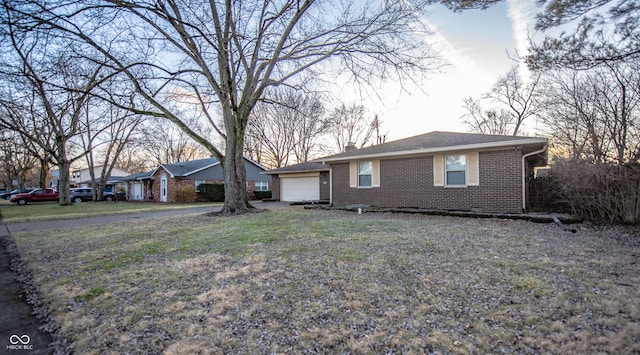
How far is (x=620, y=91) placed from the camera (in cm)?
778

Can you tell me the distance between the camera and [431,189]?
37.9ft

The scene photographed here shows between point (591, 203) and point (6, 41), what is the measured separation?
14554mm

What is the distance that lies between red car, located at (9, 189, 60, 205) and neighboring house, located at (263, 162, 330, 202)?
2207 cm

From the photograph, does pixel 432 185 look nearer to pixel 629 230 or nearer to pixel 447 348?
pixel 629 230

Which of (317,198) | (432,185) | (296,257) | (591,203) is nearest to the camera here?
(296,257)

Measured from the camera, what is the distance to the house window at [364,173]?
13500 millimetres

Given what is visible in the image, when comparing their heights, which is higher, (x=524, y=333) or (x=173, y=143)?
(x=173, y=143)

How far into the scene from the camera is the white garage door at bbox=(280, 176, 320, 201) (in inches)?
782

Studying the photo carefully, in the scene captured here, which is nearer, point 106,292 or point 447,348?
point 447,348

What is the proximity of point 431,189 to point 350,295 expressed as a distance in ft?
30.0

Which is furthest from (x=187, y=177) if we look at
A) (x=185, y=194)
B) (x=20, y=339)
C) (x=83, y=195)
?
(x=20, y=339)

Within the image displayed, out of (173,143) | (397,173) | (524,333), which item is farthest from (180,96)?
(173,143)

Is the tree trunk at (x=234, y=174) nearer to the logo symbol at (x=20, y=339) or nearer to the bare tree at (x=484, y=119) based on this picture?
the logo symbol at (x=20, y=339)

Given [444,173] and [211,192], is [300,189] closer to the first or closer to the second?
[211,192]
